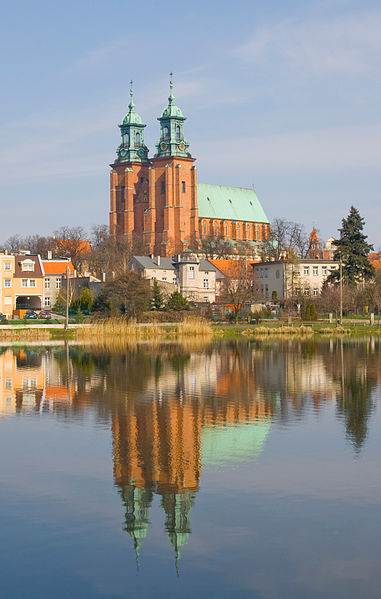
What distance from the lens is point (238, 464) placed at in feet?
49.9

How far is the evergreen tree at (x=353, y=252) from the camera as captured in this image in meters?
87.9

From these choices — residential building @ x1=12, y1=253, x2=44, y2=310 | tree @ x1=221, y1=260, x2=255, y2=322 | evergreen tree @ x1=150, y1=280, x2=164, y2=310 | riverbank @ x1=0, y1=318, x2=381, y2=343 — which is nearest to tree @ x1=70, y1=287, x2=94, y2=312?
evergreen tree @ x1=150, y1=280, x2=164, y2=310

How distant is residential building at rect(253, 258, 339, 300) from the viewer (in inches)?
3910

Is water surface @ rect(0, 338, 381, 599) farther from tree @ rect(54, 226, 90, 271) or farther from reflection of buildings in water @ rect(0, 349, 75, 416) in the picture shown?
tree @ rect(54, 226, 90, 271)

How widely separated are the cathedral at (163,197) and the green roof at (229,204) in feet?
0.76

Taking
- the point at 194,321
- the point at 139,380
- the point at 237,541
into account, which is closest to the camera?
the point at 237,541

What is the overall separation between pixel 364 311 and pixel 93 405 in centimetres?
6678

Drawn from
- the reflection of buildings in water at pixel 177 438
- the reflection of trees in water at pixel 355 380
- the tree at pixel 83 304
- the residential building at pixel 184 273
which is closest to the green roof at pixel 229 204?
Answer: the residential building at pixel 184 273

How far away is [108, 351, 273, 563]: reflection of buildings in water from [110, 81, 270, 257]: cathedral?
371ft

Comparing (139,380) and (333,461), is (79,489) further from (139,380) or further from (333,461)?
(139,380)

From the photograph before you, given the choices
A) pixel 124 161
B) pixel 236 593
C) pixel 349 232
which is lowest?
pixel 236 593

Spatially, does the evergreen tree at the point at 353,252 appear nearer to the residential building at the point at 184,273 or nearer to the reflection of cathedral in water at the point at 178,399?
the residential building at the point at 184,273

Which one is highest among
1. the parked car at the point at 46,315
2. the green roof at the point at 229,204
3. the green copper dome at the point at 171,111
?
the green copper dome at the point at 171,111

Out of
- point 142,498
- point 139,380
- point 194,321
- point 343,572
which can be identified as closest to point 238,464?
point 142,498
